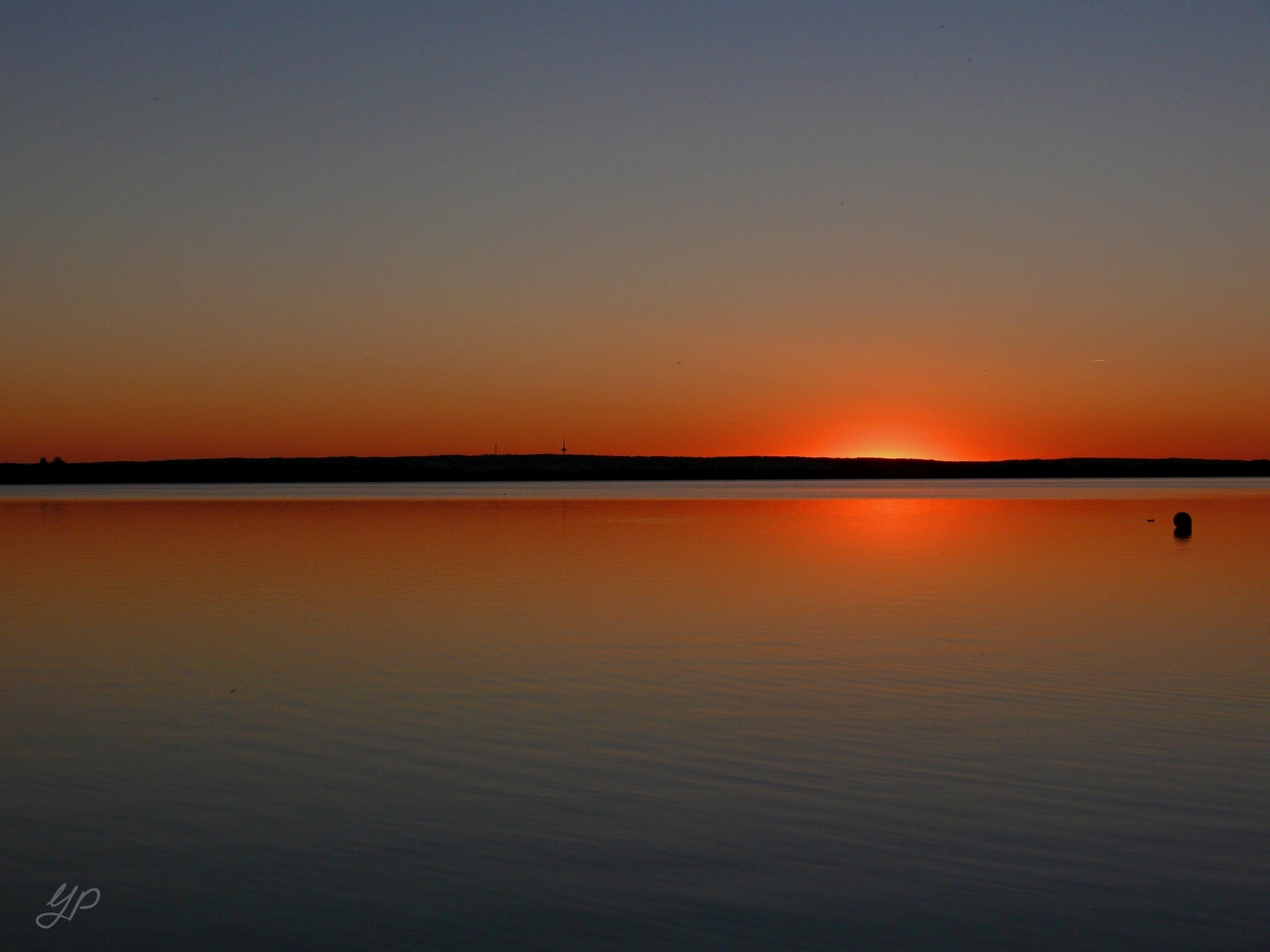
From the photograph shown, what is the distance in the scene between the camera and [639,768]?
31.9ft

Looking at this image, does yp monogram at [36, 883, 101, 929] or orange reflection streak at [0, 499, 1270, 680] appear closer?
yp monogram at [36, 883, 101, 929]

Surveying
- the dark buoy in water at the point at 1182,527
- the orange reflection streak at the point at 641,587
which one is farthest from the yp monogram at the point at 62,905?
the dark buoy in water at the point at 1182,527

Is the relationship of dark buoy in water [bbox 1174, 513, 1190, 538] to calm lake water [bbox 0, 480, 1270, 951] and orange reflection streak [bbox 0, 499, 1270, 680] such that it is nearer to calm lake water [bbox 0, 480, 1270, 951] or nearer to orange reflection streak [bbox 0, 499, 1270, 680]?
orange reflection streak [bbox 0, 499, 1270, 680]

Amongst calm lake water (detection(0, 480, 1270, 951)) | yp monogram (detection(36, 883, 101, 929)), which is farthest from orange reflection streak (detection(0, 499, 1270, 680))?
yp monogram (detection(36, 883, 101, 929))

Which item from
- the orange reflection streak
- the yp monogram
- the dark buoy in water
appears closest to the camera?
the yp monogram

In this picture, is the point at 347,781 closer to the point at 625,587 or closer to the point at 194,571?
the point at 625,587

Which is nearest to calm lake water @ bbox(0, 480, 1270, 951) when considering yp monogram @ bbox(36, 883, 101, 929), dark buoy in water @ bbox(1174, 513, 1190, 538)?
yp monogram @ bbox(36, 883, 101, 929)

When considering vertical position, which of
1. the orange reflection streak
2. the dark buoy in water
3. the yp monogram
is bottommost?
the dark buoy in water

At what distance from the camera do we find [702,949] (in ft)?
20.5

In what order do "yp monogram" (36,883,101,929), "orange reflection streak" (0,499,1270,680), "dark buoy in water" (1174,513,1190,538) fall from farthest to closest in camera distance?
"dark buoy in water" (1174,513,1190,538), "orange reflection streak" (0,499,1270,680), "yp monogram" (36,883,101,929)

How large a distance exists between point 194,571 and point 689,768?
19313 mm

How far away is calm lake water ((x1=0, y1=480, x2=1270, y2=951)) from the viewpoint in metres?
6.77

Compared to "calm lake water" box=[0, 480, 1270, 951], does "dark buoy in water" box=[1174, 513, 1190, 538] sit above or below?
below

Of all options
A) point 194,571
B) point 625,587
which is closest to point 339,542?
point 194,571
